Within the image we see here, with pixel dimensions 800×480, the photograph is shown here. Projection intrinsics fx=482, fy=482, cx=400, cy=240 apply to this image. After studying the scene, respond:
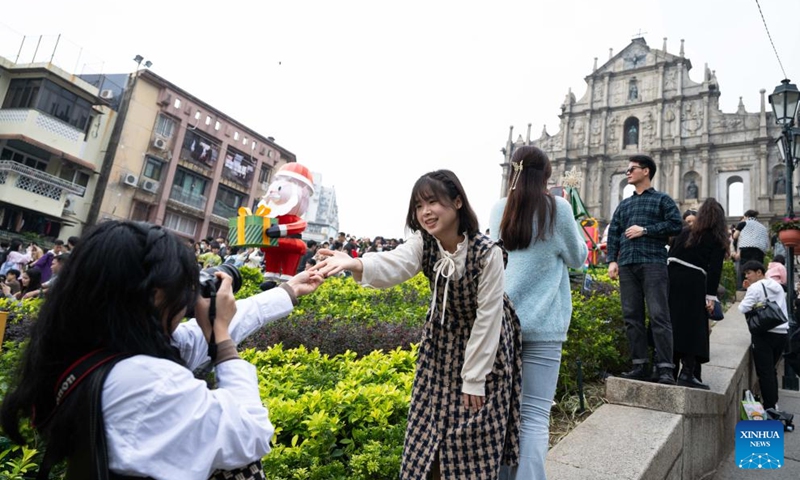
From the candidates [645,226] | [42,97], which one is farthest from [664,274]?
[42,97]

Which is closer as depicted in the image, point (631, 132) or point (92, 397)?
point (92, 397)

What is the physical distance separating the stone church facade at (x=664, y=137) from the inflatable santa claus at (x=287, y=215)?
3015 centimetres

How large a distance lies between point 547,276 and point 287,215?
468 cm

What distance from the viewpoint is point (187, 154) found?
30062 millimetres

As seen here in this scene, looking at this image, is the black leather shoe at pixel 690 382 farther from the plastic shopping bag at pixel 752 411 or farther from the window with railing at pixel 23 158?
the window with railing at pixel 23 158

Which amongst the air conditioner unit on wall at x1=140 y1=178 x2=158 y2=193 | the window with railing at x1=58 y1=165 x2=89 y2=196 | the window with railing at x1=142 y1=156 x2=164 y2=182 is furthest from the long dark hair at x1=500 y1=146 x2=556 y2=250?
the window with railing at x1=142 y1=156 x2=164 y2=182

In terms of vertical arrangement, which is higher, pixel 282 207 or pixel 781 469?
pixel 282 207

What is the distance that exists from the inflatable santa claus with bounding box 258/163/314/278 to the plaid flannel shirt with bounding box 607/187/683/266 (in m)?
3.95

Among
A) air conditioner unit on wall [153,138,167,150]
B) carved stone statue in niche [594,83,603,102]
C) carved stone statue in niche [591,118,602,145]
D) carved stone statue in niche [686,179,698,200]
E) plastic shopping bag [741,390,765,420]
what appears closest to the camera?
plastic shopping bag [741,390,765,420]

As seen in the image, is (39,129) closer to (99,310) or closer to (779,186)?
(99,310)

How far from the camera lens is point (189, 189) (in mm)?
30578

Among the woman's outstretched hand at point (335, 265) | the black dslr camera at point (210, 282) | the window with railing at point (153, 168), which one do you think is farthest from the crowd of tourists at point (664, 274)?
the window with railing at point (153, 168)

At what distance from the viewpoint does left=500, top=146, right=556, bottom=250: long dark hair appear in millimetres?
2422

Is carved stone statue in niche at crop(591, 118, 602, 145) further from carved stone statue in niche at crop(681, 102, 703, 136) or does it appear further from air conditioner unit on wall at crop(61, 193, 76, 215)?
air conditioner unit on wall at crop(61, 193, 76, 215)
